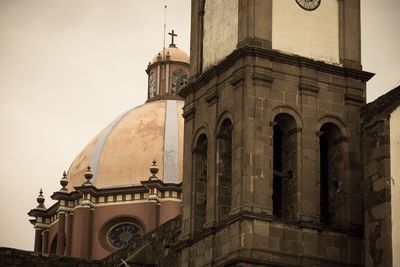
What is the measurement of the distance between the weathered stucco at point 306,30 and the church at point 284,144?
2 centimetres

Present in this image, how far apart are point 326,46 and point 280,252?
4.81 m

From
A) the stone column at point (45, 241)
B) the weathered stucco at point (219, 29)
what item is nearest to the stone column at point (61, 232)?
the stone column at point (45, 241)

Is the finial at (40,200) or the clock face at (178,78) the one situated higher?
the clock face at (178,78)

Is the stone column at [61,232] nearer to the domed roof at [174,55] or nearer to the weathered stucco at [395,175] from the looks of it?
the domed roof at [174,55]

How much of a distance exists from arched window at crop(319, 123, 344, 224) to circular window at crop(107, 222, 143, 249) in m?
18.2

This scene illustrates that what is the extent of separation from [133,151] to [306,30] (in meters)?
19.6

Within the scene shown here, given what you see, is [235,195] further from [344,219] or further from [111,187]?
[111,187]

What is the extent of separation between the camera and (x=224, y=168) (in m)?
33.1

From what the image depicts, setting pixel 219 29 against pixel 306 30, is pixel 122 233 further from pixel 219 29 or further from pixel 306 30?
pixel 306 30

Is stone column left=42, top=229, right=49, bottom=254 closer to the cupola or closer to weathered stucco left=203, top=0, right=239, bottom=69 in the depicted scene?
the cupola

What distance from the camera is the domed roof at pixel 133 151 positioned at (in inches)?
2042

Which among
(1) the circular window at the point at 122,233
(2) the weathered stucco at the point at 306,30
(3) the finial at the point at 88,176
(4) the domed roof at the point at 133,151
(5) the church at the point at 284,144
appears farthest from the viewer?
(4) the domed roof at the point at 133,151

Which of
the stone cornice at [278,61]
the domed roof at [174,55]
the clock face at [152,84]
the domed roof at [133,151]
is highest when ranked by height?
the domed roof at [174,55]

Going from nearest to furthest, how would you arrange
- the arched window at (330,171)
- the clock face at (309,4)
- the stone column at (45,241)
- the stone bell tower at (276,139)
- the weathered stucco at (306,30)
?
the stone bell tower at (276,139) → the arched window at (330,171) → the weathered stucco at (306,30) → the clock face at (309,4) → the stone column at (45,241)
